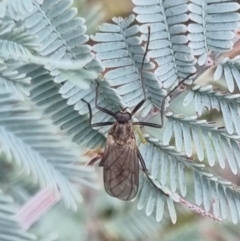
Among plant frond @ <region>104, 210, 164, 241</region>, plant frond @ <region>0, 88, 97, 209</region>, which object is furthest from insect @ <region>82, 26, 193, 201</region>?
plant frond @ <region>104, 210, 164, 241</region>

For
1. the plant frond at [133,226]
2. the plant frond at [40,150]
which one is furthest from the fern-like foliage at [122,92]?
the plant frond at [133,226]

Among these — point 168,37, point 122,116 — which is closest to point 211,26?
point 168,37

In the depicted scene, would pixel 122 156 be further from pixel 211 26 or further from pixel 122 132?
pixel 211 26

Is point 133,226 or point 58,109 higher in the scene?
point 58,109

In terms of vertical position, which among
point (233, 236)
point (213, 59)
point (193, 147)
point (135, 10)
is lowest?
point (233, 236)

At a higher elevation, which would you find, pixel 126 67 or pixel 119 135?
pixel 126 67

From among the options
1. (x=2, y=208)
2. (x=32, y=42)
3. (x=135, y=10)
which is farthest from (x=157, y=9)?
(x=2, y=208)

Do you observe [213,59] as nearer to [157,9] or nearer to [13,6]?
[157,9]
